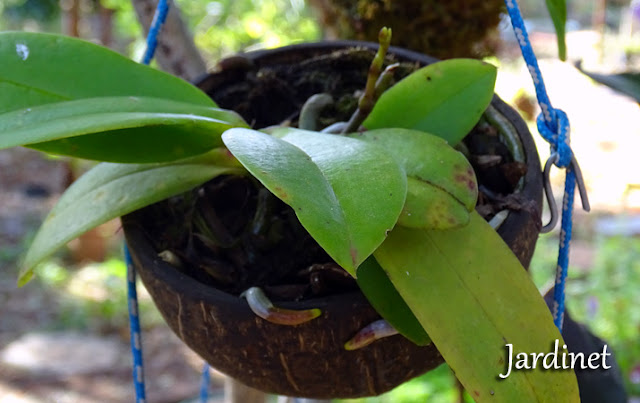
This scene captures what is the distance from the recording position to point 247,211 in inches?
22.2

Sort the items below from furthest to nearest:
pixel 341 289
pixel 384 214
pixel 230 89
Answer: pixel 230 89 < pixel 341 289 < pixel 384 214

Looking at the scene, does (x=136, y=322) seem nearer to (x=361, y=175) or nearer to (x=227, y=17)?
(x=361, y=175)

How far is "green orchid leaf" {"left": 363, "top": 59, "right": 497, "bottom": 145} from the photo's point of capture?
49 cm

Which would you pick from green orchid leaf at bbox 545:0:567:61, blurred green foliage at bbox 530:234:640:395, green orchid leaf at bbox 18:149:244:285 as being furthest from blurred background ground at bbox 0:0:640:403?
green orchid leaf at bbox 18:149:244:285

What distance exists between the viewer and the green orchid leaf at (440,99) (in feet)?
1.62

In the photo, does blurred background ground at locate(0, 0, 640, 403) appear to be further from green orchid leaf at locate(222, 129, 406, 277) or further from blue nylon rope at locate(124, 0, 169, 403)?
green orchid leaf at locate(222, 129, 406, 277)

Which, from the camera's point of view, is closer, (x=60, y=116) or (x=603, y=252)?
(x=60, y=116)

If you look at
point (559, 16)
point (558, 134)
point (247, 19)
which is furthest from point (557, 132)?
point (247, 19)

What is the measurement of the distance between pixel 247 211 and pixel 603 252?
1.89 meters

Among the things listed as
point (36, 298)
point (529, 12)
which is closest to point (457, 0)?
point (36, 298)

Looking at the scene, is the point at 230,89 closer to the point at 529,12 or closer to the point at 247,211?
the point at 247,211

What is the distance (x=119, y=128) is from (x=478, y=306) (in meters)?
0.28

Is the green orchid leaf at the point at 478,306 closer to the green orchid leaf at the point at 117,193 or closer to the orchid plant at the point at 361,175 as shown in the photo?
the orchid plant at the point at 361,175

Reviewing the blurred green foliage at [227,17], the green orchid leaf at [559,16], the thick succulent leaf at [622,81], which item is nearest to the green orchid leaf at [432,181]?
the green orchid leaf at [559,16]
